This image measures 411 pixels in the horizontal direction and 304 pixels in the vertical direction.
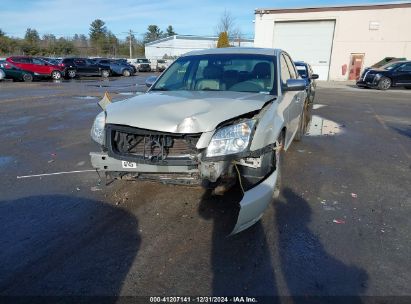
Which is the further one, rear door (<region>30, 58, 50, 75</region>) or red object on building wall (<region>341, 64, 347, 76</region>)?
red object on building wall (<region>341, 64, 347, 76</region>)

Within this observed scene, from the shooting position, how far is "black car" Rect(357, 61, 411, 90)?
65.6ft

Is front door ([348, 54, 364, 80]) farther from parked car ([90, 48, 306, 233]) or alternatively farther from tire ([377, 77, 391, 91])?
parked car ([90, 48, 306, 233])

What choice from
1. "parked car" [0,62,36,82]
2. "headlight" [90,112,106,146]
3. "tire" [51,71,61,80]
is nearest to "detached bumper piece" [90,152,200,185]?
"headlight" [90,112,106,146]

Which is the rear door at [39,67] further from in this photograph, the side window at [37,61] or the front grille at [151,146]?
the front grille at [151,146]

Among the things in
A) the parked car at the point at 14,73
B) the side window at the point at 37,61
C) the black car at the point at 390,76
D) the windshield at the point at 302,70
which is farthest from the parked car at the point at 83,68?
the black car at the point at 390,76

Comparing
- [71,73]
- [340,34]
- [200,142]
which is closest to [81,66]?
[71,73]

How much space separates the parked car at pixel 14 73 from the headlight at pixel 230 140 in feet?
82.9

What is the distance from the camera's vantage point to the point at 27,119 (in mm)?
9547

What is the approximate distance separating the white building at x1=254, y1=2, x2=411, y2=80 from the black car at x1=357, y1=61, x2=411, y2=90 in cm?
763

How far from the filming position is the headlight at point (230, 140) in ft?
9.99

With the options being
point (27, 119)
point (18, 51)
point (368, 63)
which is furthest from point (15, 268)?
point (18, 51)

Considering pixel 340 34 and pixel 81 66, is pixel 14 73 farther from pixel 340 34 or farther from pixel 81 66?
pixel 340 34

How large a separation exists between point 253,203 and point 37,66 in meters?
26.1

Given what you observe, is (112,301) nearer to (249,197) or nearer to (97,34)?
(249,197)
